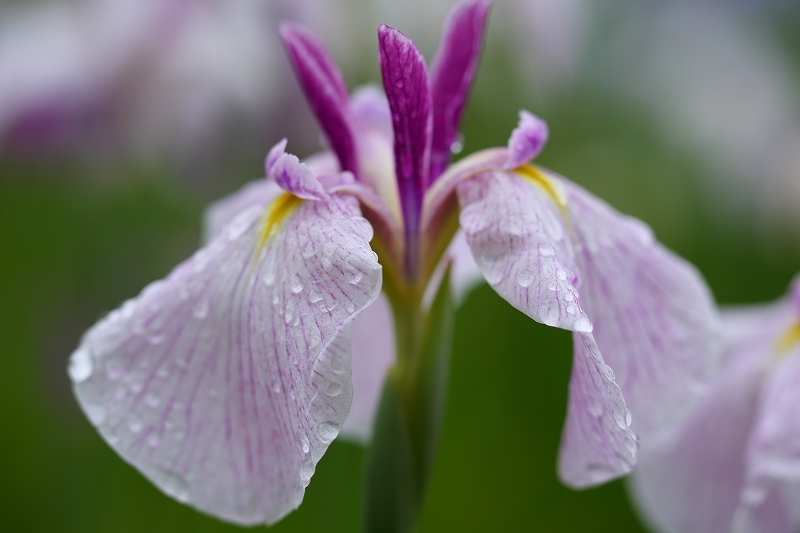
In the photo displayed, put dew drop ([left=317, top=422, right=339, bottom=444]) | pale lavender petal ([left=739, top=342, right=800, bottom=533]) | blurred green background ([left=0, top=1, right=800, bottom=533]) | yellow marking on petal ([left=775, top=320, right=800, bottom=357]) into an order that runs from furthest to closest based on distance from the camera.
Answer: blurred green background ([left=0, top=1, right=800, bottom=533]) → yellow marking on petal ([left=775, top=320, right=800, bottom=357]) → pale lavender petal ([left=739, top=342, right=800, bottom=533]) → dew drop ([left=317, top=422, right=339, bottom=444])

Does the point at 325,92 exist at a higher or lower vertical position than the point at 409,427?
higher

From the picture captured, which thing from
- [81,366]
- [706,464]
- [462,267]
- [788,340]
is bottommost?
[706,464]

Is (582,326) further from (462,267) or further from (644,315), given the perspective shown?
(462,267)

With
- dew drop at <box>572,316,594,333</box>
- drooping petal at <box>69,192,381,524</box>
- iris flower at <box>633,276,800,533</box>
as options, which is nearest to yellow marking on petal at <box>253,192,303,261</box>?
drooping petal at <box>69,192,381,524</box>

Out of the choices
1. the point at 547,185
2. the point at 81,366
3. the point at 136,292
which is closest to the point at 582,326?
the point at 547,185

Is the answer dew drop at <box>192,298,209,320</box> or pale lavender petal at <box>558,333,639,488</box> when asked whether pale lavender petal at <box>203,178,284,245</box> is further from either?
pale lavender petal at <box>558,333,639,488</box>
